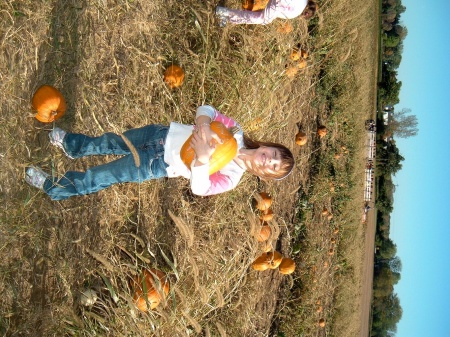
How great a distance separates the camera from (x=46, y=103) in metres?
2.81

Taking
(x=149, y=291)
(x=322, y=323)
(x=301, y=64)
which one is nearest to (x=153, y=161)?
(x=149, y=291)

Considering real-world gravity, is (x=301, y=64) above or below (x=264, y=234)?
above

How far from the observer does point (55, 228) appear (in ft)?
9.80

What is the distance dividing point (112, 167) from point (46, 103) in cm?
69

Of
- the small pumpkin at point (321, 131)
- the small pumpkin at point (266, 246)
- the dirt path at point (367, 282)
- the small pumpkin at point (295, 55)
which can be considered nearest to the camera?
the small pumpkin at point (266, 246)

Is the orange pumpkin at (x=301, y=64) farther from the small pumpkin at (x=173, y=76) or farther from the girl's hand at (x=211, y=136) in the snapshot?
the girl's hand at (x=211, y=136)

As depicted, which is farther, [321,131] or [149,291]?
[321,131]

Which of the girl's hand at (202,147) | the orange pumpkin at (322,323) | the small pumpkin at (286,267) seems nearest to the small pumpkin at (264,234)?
the small pumpkin at (286,267)

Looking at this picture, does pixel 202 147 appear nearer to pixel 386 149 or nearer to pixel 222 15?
pixel 222 15

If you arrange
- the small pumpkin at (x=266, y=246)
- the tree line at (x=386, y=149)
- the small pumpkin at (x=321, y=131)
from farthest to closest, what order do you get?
1. the tree line at (x=386, y=149)
2. the small pumpkin at (x=321, y=131)
3. the small pumpkin at (x=266, y=246)

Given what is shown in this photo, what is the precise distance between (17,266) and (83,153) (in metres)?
0.91

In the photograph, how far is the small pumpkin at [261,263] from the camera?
14.5 feet

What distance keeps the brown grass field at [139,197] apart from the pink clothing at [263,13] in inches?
5.4

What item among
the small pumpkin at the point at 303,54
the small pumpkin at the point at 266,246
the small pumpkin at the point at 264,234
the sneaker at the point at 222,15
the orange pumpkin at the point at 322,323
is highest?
the small pumpkin at the point at 303,54
